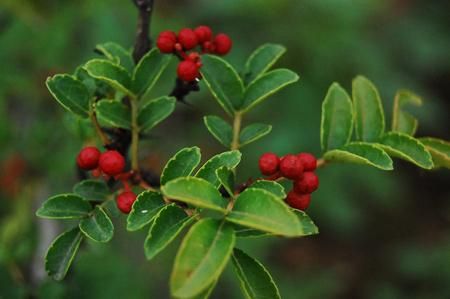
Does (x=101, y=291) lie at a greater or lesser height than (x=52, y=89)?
lesser

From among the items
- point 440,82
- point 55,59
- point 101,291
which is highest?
point 55,59

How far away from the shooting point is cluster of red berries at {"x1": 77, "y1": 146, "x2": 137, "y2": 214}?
148cm

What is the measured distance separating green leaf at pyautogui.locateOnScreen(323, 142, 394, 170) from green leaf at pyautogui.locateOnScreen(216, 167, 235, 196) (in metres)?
0.31

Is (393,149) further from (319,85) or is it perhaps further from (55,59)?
(319,85)

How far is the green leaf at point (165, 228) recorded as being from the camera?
129 cm

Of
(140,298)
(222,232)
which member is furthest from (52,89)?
(140,298)

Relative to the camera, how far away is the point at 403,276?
14.0 ft

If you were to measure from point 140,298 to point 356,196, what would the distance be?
258cm

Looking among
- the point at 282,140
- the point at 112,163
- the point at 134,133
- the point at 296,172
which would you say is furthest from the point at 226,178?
the point at 282,140

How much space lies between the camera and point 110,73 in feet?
5.09

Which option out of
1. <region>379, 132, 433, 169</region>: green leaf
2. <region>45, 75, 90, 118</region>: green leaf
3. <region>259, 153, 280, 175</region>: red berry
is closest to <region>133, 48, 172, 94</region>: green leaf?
<region>45, 75, 90, 118</region>: green leaf

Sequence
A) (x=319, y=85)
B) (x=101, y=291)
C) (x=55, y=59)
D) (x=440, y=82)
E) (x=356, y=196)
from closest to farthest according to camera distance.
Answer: (x=101, y=291), (x=55, y=59), (x=319, y=85), (x=356, y=196), (x=440, y=82)

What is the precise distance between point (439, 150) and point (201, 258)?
30.5 inches

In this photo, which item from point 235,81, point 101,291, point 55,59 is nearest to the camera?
point 235,81
